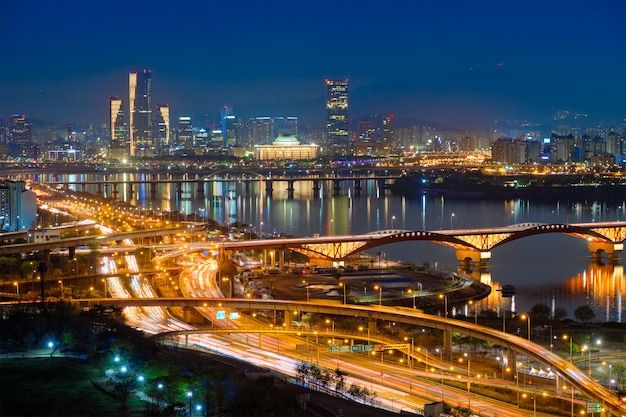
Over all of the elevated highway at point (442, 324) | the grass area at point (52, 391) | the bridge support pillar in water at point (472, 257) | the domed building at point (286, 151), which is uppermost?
the domed building at point (286, 151)

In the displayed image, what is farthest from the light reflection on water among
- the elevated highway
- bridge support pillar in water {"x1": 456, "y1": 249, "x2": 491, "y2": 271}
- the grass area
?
the grass area

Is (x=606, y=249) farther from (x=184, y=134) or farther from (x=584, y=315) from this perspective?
(x=184, y=134)

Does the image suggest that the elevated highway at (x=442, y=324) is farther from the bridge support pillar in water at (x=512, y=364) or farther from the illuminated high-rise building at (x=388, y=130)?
the illuminated high-rise building at (x=388, y=130)

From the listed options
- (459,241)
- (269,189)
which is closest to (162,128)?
(269,189)

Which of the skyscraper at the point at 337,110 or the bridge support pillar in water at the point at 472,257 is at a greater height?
the skyscraper at the point at 337,110

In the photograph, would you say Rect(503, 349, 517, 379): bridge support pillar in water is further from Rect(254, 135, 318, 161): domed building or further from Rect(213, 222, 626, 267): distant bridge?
Rect(254, 135, 318, 161): domed building

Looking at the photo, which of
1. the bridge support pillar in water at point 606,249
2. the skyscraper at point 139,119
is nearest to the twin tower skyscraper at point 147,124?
the skyscraper at point 139,119
